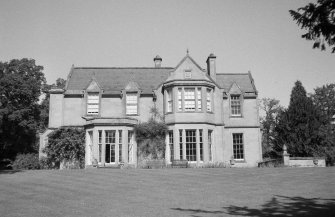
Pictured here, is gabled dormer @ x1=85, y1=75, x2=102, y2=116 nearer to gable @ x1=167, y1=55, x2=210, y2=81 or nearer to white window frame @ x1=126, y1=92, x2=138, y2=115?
white window frame @ x1=126, y1=92, x2=138, y2=115

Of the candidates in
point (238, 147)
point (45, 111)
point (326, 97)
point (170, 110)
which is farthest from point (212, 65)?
point (326, 97)

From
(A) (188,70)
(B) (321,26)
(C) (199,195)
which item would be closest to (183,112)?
(A) (188,70)

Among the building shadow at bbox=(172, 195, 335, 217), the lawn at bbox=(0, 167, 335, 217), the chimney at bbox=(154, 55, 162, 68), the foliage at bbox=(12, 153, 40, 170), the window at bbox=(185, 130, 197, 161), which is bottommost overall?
the building shadow at bbox=(172, 195, 335, 217)

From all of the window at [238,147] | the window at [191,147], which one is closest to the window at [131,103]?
the window at [191,147]

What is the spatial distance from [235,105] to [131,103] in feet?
36.7

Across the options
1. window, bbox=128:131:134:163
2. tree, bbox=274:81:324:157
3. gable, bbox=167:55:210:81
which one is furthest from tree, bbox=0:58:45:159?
tree, bbox=274:81:324:157

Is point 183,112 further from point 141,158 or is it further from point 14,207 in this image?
point 14,207

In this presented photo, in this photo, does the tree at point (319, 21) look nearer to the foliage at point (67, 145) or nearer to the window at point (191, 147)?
the window at point (191, 147)

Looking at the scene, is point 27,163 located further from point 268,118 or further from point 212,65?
point 268,118

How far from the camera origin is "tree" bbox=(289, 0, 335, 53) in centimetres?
930

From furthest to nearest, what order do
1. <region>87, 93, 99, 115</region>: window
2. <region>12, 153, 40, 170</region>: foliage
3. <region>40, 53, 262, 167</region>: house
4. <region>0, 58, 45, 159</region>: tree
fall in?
<region>0, 58, 45, 159</region>: tree, <region>12, 153, 40, 170</region>: foliage, <region>87, 93, 99, 115</region>: window, <region>40, 53, 262, 167</region>: house

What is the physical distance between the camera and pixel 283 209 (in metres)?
12.4

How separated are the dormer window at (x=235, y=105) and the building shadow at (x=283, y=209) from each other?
2192 centimetres

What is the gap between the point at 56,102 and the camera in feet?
112
